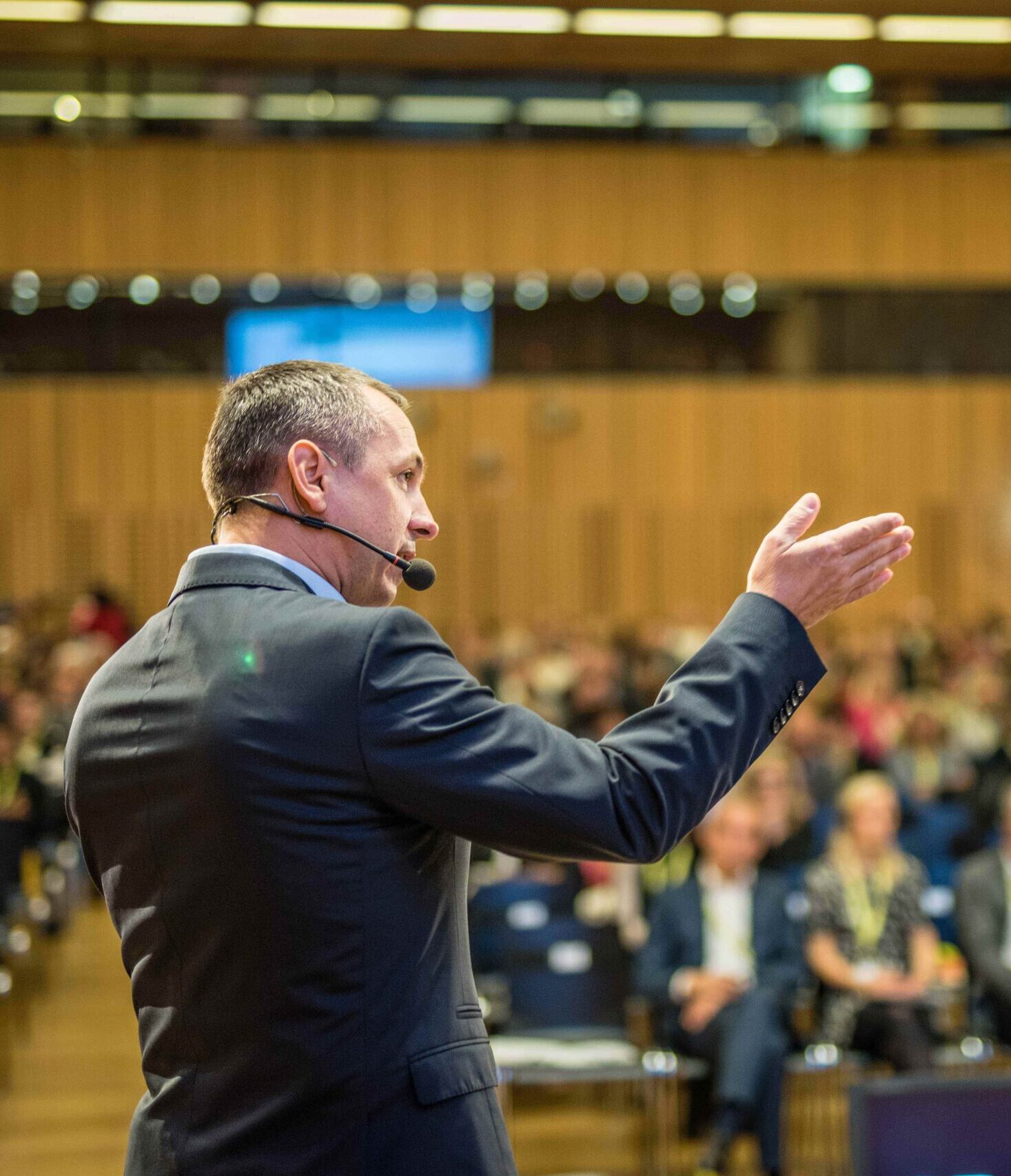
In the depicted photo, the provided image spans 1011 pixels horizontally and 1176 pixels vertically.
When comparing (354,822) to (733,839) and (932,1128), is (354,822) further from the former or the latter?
(733,839)

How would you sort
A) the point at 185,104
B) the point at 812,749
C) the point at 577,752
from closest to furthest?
the point at 577,752 < the point at 812,749 < the point at 185,104

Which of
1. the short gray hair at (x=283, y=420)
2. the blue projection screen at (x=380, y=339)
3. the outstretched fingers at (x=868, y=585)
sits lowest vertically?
the outstretched fingers at (x=868, y=585)

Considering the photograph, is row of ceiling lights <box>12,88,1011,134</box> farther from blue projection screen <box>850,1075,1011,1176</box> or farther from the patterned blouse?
blue projection screen <box>850,1075,1011,1176</box>

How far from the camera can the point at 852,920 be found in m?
5.05

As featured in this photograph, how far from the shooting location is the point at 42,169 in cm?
1410

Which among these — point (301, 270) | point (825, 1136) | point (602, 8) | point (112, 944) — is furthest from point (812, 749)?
point (301, 270)

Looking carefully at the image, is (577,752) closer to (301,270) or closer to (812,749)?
(812,749)

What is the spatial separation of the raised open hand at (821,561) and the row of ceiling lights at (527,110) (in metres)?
13.9

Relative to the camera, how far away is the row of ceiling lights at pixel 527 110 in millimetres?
13883

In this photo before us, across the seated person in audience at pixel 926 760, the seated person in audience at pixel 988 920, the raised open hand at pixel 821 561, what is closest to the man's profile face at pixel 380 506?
the raised open hand at pixel 821 561

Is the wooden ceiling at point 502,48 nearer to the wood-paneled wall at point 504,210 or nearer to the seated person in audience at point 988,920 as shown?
the wood-paneled wall at point 504,210

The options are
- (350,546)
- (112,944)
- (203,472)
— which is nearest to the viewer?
(350,546)

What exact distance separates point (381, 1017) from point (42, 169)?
14.5 meters

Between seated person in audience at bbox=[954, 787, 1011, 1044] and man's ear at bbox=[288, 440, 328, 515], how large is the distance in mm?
4328
